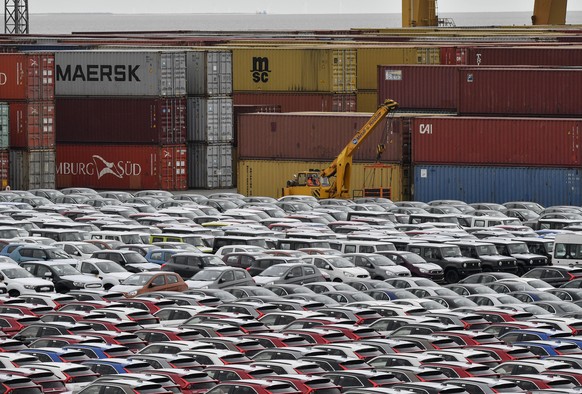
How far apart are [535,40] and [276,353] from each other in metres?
81.3

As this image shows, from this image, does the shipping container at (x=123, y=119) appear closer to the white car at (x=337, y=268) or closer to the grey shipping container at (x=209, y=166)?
the grey shipping container at (x=209, y=166)

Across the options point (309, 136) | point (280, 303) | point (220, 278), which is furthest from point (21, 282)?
point (309, 136)

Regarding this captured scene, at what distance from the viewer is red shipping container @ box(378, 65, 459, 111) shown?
75438 millimetres

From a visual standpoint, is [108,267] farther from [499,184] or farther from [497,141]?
[497,141]

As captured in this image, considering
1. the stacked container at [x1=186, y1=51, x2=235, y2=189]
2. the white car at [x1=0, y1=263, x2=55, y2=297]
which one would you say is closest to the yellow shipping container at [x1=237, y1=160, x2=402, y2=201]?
the stacked container at [x1=186, y1=51, x2=235, y2=189]

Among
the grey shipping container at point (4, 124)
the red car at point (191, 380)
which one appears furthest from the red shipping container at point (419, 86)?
the red car at point (191, 380)

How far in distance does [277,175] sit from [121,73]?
11593 millimetres

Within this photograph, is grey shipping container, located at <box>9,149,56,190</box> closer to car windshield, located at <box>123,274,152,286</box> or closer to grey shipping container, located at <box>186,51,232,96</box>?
grey shipping container, located at <box>186,51,232,96</box>

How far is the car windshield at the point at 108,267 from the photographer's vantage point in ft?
137

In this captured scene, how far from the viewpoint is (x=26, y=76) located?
250 ft

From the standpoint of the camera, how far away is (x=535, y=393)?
22859 millimetres

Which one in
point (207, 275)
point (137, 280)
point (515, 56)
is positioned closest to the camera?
point (137, 280)

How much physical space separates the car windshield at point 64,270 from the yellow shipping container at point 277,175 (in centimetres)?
2916

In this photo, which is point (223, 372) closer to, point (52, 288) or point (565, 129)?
point (52, 288)
